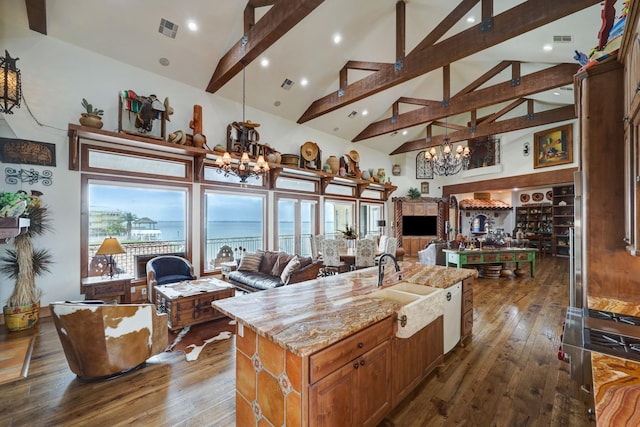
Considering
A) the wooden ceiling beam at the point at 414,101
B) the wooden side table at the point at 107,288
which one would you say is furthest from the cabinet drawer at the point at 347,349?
the wooden ceiling beam at the point at 414,101

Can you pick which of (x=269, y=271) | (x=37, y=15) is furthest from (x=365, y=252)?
(x=37, y=15)

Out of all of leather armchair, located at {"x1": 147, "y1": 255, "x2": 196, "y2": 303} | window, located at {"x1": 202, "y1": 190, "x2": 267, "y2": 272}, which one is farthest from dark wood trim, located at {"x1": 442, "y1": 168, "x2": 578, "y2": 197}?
leather armchair, located at {"x1": 147, "y1": 255, "x2": 196, "y2": 303}

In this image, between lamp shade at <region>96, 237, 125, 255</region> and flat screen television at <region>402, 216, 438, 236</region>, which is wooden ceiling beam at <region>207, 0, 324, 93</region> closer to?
lamp shade at <region>96, 237, 125, 255</region>

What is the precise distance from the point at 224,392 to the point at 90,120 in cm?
426

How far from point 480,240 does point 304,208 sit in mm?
4752

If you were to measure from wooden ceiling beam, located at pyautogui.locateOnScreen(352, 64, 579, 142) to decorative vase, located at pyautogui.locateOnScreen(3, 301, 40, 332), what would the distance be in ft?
27.3

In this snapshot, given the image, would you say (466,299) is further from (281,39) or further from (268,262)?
(281,39)

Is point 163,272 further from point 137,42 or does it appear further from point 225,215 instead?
point 137,42

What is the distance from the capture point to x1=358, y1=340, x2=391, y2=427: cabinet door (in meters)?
1.59

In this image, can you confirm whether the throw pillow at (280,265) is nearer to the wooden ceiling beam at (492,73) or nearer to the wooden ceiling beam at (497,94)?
the wooden ceiling beam at (497,94)

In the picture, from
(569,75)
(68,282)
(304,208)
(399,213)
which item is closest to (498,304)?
(569,75)

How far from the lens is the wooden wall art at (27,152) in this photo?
138 inches

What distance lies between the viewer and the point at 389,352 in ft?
5.97

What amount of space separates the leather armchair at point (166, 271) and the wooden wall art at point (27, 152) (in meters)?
2.09
